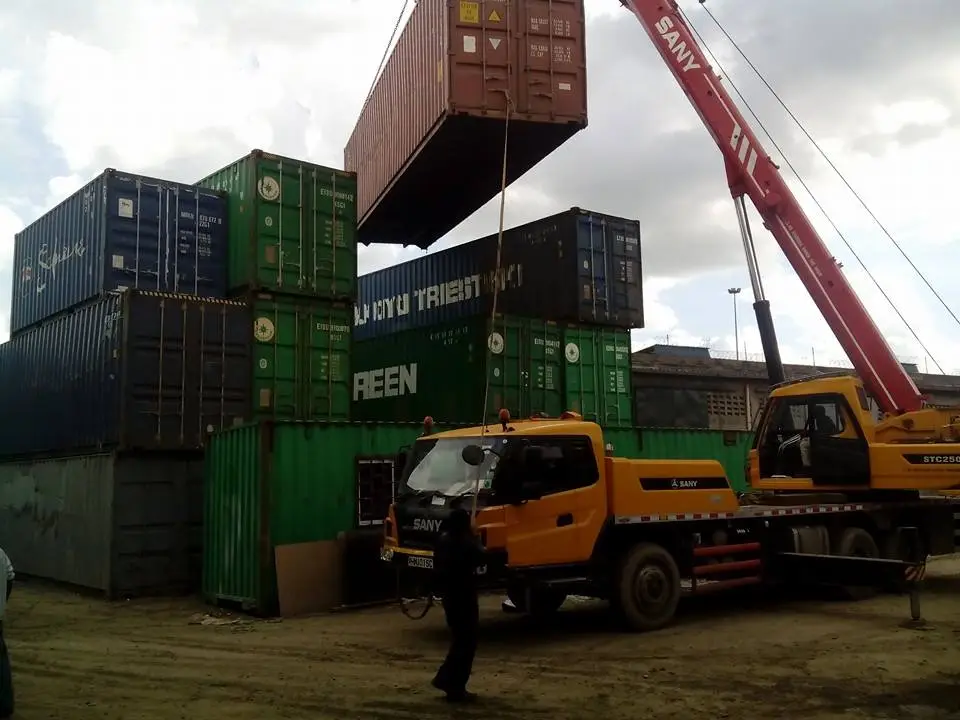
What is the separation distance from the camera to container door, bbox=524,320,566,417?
55.4 ft

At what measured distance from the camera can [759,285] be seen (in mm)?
13406

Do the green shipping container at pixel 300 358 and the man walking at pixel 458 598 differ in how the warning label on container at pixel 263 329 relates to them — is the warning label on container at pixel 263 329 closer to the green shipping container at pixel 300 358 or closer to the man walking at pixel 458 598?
the green shipping container at pixel 300 358

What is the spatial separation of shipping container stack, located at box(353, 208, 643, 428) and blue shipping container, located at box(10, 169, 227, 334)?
16.2ft

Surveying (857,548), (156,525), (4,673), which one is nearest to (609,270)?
(857,548)

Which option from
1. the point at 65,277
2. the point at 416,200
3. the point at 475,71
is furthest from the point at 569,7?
the point at 65,277

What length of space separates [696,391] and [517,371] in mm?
14834

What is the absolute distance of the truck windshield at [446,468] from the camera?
869 cm

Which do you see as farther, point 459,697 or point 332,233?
point 332,233

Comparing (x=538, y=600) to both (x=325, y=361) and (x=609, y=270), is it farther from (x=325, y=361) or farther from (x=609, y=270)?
(x=609, y=270)

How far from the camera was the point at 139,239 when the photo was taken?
589 inches

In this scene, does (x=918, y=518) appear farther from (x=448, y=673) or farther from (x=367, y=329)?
(x=367, y=329)

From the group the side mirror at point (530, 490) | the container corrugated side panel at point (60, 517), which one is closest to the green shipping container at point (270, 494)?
the container corrugated side panel at point (60, 517)

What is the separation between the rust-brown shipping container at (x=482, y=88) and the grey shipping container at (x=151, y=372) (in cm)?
444

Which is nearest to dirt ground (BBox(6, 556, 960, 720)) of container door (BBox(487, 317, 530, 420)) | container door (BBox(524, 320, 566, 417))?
container door (BBox(487, 317, 530, 420))
